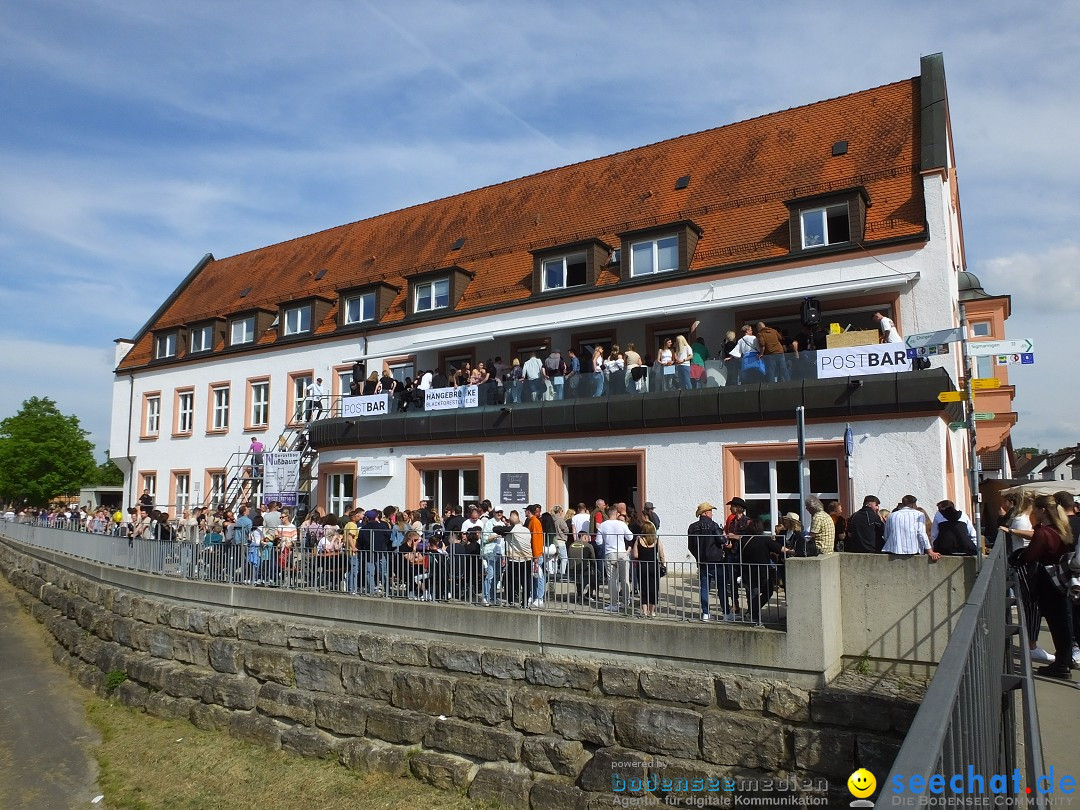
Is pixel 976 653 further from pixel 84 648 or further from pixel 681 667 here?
pixel 84 648

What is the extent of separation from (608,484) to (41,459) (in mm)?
50947

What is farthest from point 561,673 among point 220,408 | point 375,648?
point 220,408

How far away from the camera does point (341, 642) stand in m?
12.1

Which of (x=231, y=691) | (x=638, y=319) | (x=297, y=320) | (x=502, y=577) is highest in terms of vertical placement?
(x=297, y=320)

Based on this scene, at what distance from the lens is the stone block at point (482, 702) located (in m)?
10.1

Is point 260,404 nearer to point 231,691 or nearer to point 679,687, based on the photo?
point 231,691

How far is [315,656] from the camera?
12305 mm

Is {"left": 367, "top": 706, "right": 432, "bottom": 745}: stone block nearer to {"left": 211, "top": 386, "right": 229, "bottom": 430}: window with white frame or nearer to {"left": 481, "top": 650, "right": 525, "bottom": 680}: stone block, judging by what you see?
{"left": 481, "top": 650, "right": 525, "bottom": 680}: stone block

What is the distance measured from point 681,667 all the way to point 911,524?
3.06 m

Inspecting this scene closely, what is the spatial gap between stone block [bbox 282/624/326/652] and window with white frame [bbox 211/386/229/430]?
17908 millimetres

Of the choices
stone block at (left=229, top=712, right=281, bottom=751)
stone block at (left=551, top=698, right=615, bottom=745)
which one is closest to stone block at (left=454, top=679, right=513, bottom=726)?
stone block at (left=551, top=698, right=615, bottom=745)

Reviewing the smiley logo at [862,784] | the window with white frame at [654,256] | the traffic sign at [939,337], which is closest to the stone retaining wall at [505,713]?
the smiley logo at [862,784]

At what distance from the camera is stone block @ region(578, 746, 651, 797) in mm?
8805

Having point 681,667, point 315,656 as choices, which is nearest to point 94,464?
point 315,656
